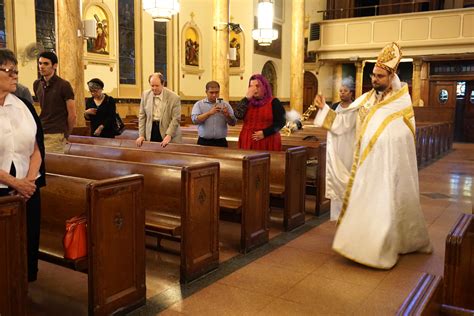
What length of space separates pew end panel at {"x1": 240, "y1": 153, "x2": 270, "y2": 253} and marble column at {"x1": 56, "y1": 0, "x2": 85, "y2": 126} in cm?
412

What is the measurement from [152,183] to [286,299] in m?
1.44

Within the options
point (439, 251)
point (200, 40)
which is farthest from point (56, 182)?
point (200, 40)

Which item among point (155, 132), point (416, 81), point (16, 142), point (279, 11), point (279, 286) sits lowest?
point (279, 286)

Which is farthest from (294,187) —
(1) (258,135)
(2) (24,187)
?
(2) (24,187)

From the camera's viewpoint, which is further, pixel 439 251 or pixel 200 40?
pixel 200 40

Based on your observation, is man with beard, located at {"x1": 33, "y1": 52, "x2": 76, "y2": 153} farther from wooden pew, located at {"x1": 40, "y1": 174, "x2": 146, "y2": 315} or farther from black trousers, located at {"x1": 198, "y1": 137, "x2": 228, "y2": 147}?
black trousers, located at {"x1": 198, "y1": 137, "x2": 228, "y2": 147}

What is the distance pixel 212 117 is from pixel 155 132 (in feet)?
2.41

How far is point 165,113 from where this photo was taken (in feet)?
17.9

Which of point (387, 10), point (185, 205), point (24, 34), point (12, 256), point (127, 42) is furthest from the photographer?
point (387, 10)

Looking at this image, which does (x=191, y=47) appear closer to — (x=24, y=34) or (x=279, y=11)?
(x=279, y=11)

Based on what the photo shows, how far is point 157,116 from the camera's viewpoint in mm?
5547

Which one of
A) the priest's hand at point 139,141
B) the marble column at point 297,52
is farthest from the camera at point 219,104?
the marble column at point 297,52

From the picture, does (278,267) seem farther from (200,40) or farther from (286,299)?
(200,40)

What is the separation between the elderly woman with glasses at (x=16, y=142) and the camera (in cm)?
270
